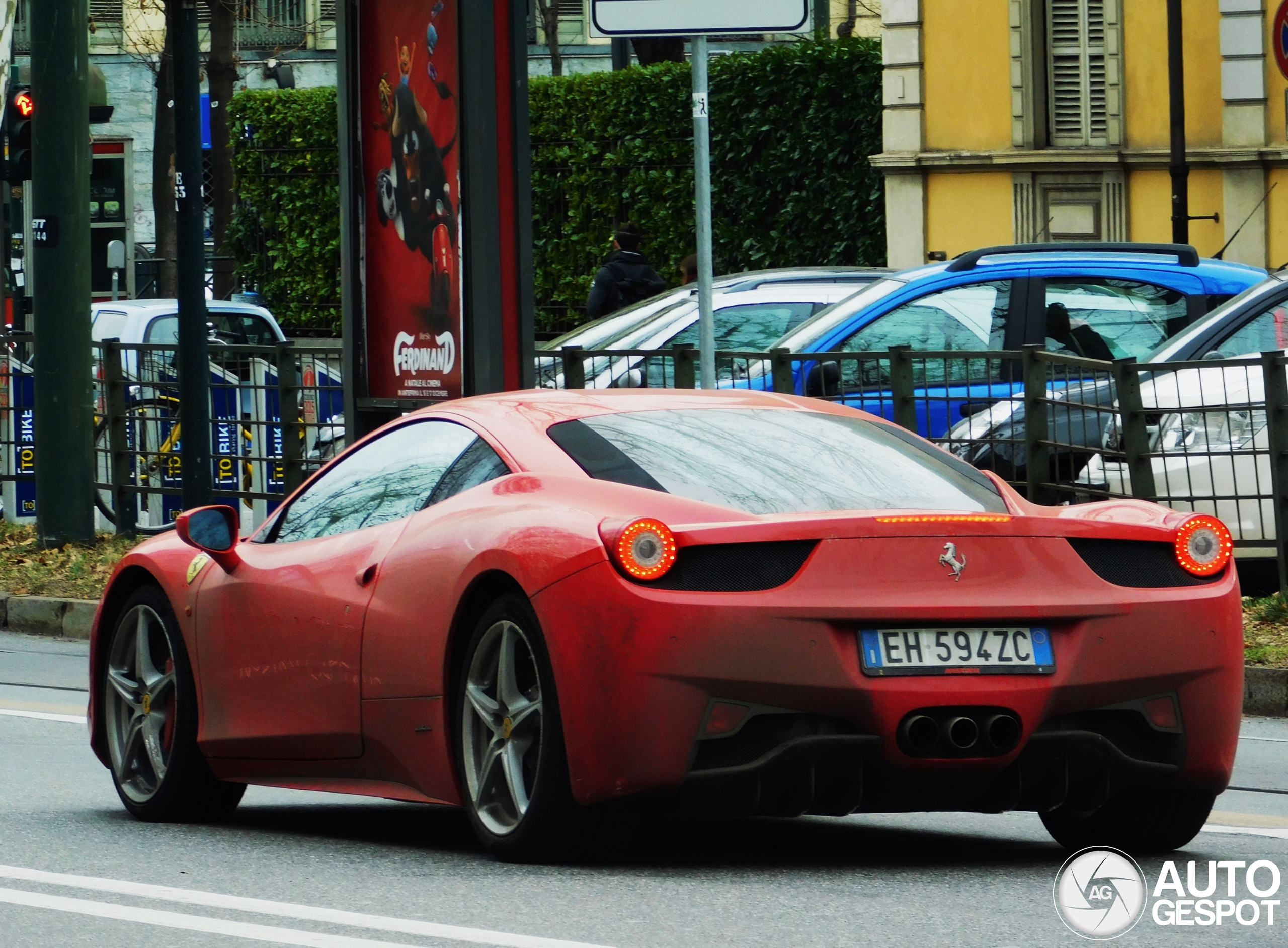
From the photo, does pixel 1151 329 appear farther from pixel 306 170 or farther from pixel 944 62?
pixel 306 170

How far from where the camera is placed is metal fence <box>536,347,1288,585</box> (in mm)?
12289

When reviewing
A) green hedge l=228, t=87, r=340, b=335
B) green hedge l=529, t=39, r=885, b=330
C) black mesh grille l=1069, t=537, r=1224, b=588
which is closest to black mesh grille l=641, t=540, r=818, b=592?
black mesh grille l=1069, t=537, r=1224, b=588

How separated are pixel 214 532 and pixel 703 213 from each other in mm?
3493

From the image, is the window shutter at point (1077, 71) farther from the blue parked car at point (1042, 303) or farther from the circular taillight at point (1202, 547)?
the circular taillight at point (1202, 547)

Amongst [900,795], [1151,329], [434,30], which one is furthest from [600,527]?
[1151,329]

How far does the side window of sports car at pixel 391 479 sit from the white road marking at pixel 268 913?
128 cm

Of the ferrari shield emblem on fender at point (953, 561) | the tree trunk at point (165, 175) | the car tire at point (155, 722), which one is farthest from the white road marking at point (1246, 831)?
the tree trunk at point (165, 175)

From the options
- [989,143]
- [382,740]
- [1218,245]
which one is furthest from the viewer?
[989,143]

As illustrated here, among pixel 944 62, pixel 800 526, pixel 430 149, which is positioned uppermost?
pixel 944 62

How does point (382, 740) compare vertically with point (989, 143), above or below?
below

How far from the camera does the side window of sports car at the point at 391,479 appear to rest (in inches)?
280

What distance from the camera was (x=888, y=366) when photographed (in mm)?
13617

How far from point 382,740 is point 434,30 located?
6225mm

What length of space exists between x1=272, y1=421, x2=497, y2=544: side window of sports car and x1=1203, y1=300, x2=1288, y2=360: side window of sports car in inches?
279
